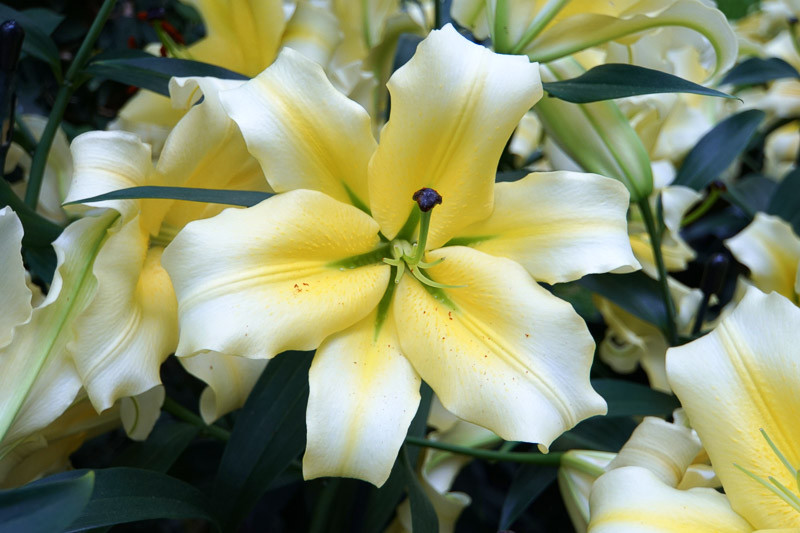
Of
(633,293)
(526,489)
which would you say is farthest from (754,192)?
(526,489)

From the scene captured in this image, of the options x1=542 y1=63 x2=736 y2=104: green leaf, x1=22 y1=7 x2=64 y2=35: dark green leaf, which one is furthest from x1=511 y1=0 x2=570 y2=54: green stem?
x1=22 y1=7 x2=64 y2=35: dark green leaf

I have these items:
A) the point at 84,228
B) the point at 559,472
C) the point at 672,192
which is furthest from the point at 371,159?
the point at 672,192

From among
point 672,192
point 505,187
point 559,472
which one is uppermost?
point 505,187

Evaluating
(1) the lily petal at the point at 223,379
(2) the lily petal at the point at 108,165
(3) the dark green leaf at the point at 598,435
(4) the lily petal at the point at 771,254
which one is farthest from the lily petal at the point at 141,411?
(4) the lily petal at the point at 771,254

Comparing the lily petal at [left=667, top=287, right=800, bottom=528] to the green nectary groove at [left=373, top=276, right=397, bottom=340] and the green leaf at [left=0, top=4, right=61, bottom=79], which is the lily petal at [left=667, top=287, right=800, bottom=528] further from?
the green leaf at [left=0, top=4, right=61, bottom=79]

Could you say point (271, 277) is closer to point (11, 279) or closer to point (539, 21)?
point (11, 279)

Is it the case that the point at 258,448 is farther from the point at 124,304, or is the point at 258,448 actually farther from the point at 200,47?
the point at 200,47
